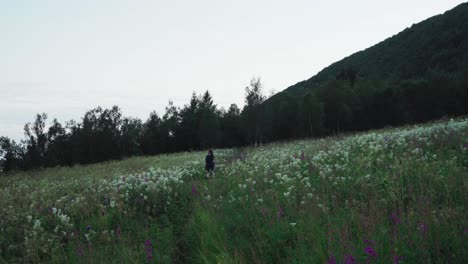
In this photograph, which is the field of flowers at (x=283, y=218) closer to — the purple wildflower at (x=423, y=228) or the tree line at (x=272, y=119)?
the purple wildflower at (x=423, y=228)

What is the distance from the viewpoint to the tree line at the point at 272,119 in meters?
45.7

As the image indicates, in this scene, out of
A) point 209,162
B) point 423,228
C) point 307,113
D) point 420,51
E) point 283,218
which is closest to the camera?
point 423,228

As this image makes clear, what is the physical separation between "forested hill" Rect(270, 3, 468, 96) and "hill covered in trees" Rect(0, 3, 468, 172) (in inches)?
8.5

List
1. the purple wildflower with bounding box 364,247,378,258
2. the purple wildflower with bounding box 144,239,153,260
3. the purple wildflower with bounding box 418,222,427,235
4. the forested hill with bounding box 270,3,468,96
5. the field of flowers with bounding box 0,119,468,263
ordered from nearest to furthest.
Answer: the purple wildflower with bounding box 364,247,378,258 → the purple wildflower with bounding box 418,222,427,235 → the field of flowers with bounding box 0,119,468,263 → the purple wildflower with bounding box 144,239,153,260 → the forested hill with bounding box 270,3,468,96

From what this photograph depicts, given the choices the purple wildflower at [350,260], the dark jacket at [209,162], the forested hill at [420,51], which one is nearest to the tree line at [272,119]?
the forested hill at [420,51]

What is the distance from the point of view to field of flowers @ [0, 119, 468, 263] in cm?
414

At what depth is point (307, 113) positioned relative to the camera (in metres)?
47.8

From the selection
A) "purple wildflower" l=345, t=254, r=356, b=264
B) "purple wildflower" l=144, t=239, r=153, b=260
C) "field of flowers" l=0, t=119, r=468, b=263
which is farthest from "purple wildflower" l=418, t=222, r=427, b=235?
"purple wildflower" l=144, t=239, r=153, b=260

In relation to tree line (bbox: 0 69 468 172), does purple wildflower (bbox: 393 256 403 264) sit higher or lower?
lower

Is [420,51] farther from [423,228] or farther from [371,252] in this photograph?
[371,252]

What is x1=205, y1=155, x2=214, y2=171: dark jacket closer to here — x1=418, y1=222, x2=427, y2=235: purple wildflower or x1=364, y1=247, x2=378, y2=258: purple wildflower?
x1=418, y1=222, x2=427, y2=235: purple wildflower

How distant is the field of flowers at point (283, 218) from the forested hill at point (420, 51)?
5178 cm

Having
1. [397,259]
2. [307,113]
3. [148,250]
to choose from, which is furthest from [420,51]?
[397,259]

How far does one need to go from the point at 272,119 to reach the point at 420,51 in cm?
4629
